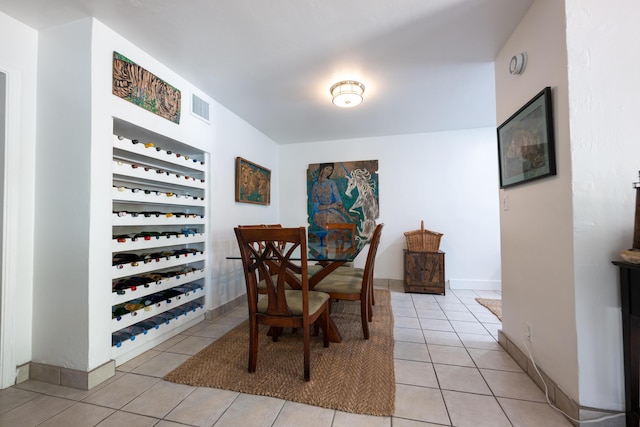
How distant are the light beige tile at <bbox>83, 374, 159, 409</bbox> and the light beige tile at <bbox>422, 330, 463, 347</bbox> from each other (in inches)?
82.9

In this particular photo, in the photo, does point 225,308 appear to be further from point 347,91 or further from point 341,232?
point 347,91

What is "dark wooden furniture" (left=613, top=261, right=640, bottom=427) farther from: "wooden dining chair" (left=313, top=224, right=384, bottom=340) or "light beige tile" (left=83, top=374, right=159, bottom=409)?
"light beige tile" (left=83, top=374, right=159, bottom=409)

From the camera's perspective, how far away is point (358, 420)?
4.25ft

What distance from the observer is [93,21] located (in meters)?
1.66

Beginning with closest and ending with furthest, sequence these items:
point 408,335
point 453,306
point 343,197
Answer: point 408,335 → point 453,306 → point 343,197

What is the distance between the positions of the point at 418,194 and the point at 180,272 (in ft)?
11.2

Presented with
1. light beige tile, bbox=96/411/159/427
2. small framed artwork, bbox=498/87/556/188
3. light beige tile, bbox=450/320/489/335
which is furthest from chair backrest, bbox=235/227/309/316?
light beige tile, bbox=450/320/489/335

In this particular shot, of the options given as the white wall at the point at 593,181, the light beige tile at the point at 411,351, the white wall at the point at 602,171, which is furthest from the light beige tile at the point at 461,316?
the white wall at the point at 602,171

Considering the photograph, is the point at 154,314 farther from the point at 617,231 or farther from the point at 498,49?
the point at 498,49

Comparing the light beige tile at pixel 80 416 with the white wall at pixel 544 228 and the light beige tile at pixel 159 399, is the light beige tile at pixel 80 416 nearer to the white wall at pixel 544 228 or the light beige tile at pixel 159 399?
the light beige tile at pixel 159 399

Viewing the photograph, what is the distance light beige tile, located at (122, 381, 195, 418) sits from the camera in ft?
4.55

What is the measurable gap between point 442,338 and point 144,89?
3221 mm

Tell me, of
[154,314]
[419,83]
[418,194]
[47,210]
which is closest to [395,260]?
[418,194]

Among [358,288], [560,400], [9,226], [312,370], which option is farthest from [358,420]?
[9,226]
